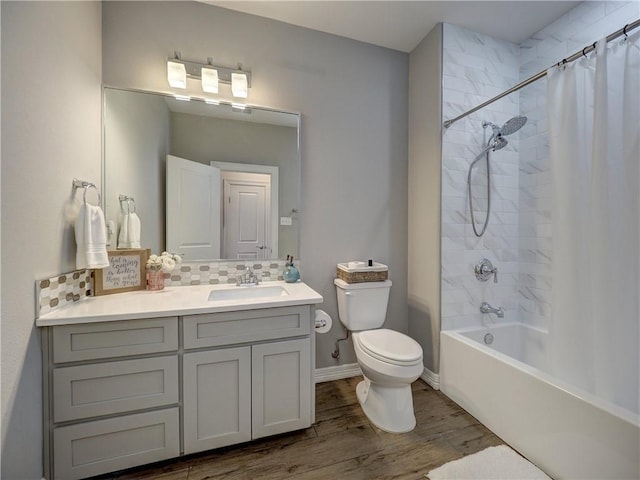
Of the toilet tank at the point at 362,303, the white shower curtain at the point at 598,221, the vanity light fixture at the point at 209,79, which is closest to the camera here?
the white shower curtain at the point at 598,221

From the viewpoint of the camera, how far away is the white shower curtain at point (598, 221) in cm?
112

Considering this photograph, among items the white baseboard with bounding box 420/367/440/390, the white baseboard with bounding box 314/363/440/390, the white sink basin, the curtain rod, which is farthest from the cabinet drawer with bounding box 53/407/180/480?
the curtain rod

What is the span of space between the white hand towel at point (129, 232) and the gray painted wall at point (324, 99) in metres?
0.82

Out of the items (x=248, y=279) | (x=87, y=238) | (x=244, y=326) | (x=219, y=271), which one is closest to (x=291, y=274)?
(x=248, y=279)

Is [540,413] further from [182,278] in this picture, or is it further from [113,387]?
[182,278]

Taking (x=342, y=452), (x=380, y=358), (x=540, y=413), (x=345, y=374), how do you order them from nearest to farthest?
(x=540, y=413), (x=342, y=452), (x=380, y=358), (x=345, y=374)

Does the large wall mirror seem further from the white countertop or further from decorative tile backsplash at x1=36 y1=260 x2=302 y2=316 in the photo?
the white countertop

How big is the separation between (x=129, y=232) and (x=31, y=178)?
590 millimetres

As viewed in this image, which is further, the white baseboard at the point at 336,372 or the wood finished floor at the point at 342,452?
the white baseboard at the point at 336,372

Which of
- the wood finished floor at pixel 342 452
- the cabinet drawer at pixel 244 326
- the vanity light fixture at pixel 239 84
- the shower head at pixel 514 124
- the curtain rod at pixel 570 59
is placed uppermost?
the vanity light fixture at pixel 239 84

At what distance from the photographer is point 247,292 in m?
1.82

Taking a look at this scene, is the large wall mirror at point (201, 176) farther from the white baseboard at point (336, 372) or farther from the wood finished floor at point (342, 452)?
the wood finished floor at point (342, 452)

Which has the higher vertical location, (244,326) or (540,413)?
(244,326)

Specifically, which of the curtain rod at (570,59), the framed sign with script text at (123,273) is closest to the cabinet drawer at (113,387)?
the framed sign with script text at (123,273)
